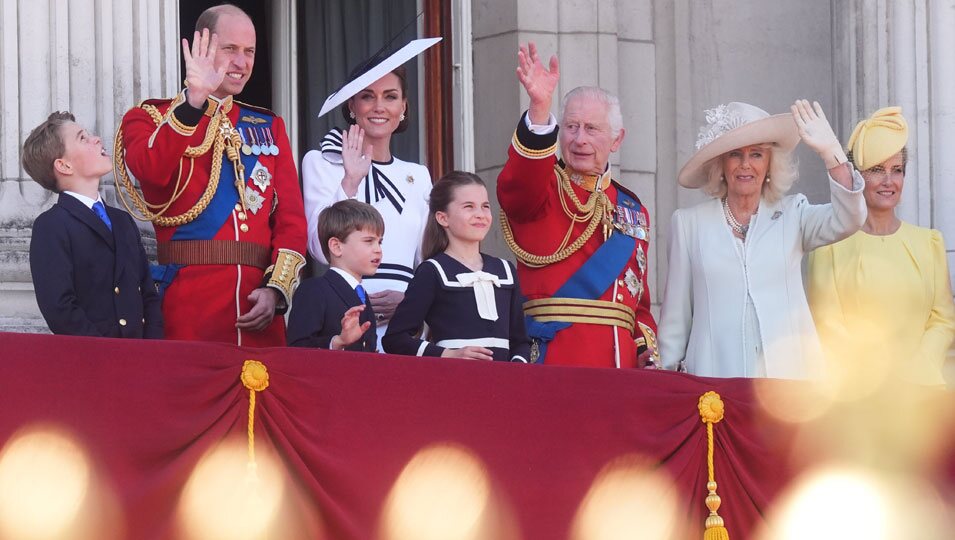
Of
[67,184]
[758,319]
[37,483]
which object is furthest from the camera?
[758,319]

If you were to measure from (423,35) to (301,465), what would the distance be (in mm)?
3624

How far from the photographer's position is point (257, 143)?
23.6 feet

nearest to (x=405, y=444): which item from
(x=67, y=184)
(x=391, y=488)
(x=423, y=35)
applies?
(x=391, y=488)

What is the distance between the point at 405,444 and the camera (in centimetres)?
615

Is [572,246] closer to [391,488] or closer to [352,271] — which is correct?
[352,271]

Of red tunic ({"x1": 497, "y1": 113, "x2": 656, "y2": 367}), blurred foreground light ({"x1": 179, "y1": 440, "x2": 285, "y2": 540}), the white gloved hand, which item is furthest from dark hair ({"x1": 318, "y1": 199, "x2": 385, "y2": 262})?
the white gloved hand

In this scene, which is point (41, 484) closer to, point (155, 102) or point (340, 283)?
point (340, 283)

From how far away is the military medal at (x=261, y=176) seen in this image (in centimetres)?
711

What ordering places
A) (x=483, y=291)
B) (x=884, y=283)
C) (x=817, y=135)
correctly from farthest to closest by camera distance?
1. (x=884, y=283)
2. (x=817, y=135)
3. (x=483, y=291)

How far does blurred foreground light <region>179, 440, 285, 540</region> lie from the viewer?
587 cm

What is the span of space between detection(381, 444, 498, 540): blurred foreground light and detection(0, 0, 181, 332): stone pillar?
1.63 m

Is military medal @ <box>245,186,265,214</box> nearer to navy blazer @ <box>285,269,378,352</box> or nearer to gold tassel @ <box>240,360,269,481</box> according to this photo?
navy blazer @ <box>285,269,378,352</box>

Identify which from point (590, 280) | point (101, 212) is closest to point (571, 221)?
point (590, 280)

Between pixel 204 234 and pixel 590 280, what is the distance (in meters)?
1.33
